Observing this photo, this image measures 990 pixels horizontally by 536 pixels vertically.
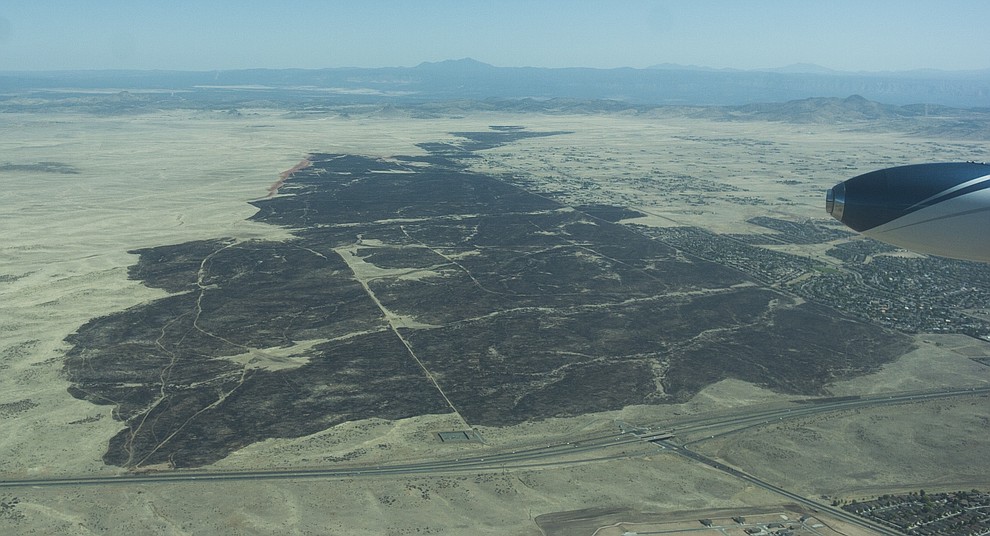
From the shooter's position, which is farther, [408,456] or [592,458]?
[592,458]

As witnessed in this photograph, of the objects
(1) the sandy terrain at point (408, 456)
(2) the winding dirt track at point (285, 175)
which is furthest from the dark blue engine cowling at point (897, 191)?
(2) the winding dirt track at point (285, 175)

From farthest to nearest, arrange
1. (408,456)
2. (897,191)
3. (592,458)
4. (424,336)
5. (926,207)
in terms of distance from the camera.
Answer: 1. (424,336)
2. (592,458)
3. (408,456)
4. (897,191)
5. (926,207)

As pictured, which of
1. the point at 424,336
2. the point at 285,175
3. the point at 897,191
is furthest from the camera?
the point at 285,175

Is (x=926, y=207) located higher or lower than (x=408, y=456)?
higher

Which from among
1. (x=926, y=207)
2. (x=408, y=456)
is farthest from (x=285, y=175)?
(x=926, y=207)

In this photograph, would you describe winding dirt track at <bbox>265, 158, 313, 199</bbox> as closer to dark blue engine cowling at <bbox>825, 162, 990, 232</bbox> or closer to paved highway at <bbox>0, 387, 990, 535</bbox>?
paved highway at <bbox>0, 387, 990, 535</bbox>

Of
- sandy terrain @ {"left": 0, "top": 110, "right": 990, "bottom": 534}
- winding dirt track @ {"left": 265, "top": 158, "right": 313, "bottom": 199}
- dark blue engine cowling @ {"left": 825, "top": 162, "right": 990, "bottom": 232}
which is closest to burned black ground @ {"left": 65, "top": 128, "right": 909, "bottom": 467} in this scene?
sandy terrain @ {"left": 0, "top": 110, "right": 990, "bottom": 534}

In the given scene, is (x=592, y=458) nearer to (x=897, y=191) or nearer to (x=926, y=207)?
(x=897, y=191)

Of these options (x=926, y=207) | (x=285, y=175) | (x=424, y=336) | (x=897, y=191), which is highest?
(x=897, y=191)
